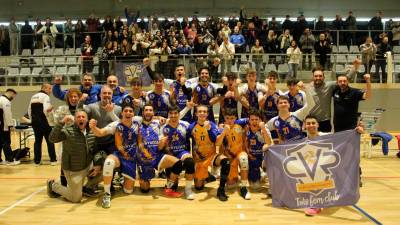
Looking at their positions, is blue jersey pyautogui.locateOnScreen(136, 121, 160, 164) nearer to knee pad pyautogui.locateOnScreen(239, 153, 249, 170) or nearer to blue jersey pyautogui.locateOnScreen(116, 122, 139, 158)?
blue jersey pyautogui.locateOnScreen(116, 122, 139, 158)

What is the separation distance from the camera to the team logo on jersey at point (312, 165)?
20.8 ft

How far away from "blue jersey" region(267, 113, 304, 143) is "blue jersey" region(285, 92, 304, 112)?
670mm

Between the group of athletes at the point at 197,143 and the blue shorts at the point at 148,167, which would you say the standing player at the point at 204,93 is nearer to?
the group of athletes at the point at 197,143

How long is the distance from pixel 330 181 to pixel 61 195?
170 inches

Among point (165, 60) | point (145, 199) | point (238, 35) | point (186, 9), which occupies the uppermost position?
point (186, 9)

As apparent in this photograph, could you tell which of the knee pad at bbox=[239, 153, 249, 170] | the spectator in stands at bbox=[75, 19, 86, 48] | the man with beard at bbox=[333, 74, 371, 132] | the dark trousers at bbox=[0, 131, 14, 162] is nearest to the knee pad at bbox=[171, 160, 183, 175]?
the knee pad at bbox=[239, 153, 249, 170]

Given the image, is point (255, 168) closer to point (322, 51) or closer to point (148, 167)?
point (148, 167)

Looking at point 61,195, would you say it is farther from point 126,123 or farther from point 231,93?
point 231,93

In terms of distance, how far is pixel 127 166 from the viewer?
731 cm

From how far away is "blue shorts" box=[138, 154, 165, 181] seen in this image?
7410mm

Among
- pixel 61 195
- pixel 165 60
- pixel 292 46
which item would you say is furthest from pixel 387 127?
pixel 61 195

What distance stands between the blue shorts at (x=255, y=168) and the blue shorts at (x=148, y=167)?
61.0 inches

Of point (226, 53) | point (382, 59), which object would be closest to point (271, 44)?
point (226, 53)

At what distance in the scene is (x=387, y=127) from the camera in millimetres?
16078
